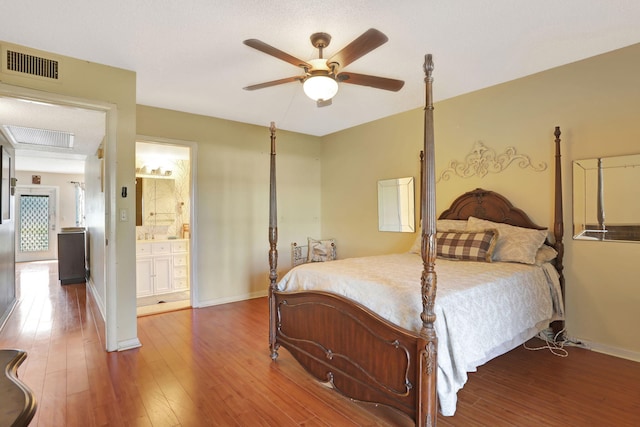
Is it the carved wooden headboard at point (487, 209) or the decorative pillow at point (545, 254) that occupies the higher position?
the carved wooden headboard at point (487, 209)

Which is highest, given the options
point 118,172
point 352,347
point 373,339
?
point 118,172

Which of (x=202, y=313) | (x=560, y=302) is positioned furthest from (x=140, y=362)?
(x=560, y=302)

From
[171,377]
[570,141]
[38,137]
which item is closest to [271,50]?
[171,377]

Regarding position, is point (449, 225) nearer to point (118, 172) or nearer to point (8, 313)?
point (118, 172)

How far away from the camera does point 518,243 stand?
2.96 meters

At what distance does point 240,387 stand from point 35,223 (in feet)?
30.6

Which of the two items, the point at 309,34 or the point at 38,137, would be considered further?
the point at 38,137

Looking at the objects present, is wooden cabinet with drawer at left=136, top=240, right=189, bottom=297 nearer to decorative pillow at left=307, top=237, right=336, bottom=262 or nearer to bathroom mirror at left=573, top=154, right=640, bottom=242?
decorative pillow at left=307, top=237, right=336, bottom=262

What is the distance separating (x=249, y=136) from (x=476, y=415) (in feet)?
13.6

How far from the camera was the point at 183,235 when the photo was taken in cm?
580

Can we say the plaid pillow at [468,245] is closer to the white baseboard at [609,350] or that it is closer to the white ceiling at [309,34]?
the white baseboard at [609,350]

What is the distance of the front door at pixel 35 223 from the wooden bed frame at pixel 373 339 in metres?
8.86

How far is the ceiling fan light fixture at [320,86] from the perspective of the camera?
2260 millimetres

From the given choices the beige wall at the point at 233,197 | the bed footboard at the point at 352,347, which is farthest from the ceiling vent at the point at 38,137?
the bed footboard at the point at 352,347
